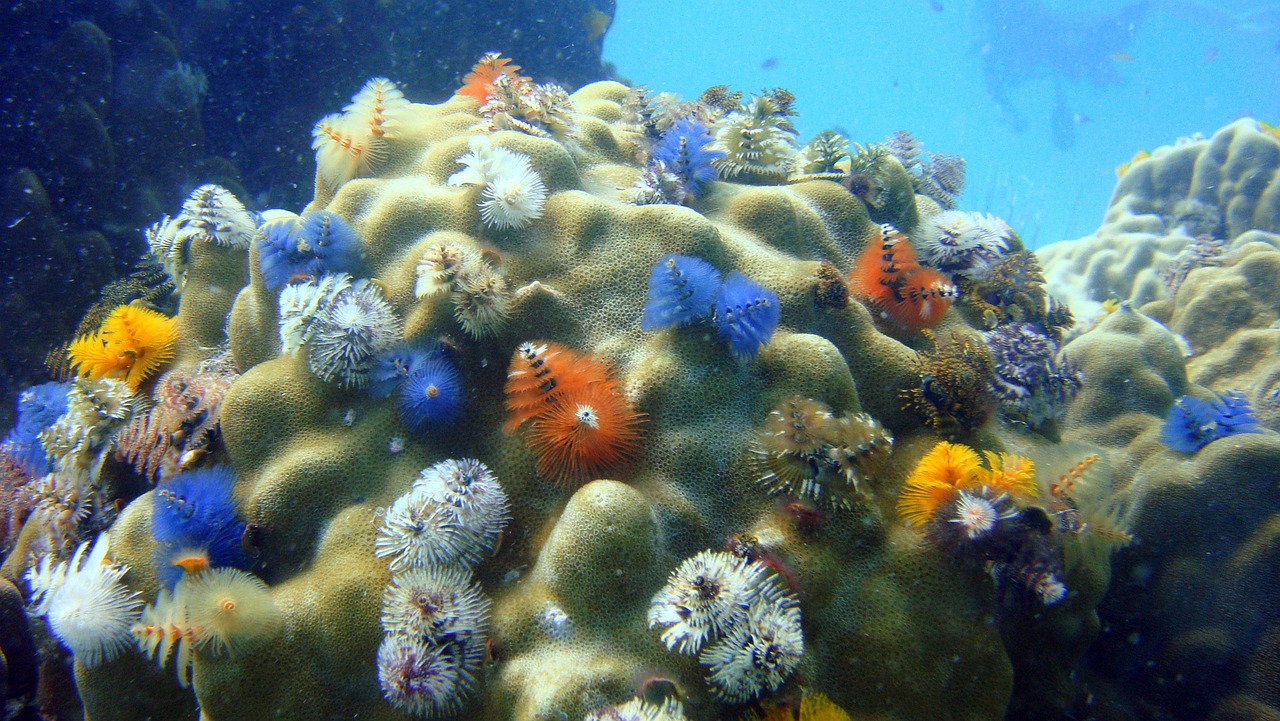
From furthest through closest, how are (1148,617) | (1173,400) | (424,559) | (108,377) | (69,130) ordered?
(69,130) < (1173,400) < (108,377) < (1148,617) < (424,559)

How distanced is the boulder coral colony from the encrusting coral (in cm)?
2

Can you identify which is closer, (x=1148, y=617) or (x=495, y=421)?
(x=495, y=421)

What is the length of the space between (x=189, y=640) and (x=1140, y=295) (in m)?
11.4

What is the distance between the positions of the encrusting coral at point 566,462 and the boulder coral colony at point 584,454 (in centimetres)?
2

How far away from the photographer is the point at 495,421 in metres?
3.73

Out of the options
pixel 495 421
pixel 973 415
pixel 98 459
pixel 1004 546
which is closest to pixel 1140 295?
pixel 973 415

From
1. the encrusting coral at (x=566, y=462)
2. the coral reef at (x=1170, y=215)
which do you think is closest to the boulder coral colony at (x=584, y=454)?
the encrusting coral at (x=566, y=462)

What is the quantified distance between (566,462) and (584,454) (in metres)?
0.14

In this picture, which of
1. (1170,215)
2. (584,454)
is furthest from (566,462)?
(1170,215)

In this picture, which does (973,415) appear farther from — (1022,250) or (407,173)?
(407,173)

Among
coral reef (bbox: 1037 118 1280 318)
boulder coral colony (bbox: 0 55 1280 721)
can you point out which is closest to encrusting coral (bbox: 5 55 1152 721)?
boulder coral colony (bbox: 0 55 1280 721)

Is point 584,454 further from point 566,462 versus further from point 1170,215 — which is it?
point 1170,215

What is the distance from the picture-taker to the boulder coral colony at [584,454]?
304cm

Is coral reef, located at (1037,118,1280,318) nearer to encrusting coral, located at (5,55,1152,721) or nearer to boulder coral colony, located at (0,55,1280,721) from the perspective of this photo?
boulder coral colony, located at (0,55,1280,721)
